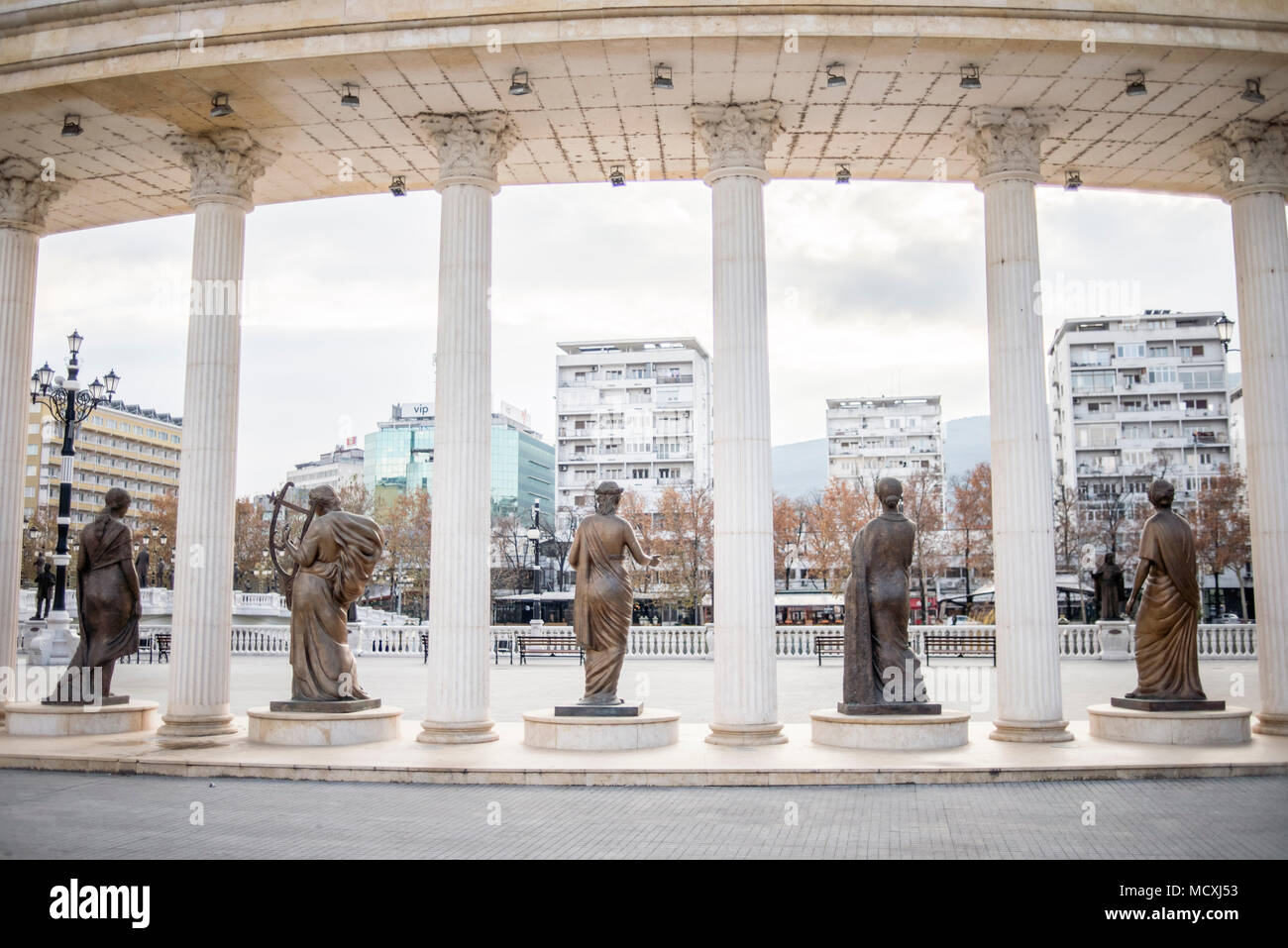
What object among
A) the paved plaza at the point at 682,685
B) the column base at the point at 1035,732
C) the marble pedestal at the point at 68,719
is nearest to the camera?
the column base at the point at 1035,732

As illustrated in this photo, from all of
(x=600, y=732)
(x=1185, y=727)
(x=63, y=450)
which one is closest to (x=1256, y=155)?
(x=1185, y=727)

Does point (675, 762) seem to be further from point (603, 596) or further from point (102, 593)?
point (102, 593)

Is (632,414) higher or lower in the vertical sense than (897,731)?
higher

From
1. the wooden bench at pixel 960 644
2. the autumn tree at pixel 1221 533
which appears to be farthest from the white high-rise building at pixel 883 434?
the wooden bench at pixel 960 644

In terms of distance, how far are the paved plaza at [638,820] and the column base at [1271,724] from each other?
126 inches

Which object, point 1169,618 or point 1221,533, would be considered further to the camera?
point 1221,533

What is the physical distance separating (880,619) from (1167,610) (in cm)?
400

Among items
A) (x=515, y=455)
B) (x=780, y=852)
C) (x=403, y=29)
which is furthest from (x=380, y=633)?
(x=515, y=455)

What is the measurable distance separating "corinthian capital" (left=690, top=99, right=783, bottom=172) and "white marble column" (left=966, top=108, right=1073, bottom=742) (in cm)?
304

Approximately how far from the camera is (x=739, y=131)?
48.3 ft

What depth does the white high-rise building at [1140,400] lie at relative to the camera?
75.6 meters

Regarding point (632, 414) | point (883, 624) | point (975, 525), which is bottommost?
point (883, 624)

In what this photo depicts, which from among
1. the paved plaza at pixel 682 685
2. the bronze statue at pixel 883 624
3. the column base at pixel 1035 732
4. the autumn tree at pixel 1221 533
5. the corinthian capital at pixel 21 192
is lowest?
the paved plaza at pixel 682 685

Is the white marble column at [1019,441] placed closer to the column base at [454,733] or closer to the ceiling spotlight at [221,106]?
the column base at [454,733]
